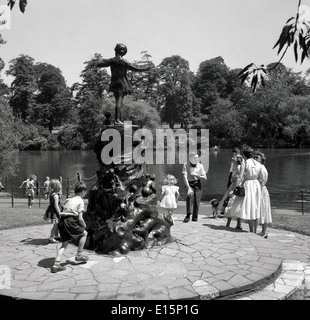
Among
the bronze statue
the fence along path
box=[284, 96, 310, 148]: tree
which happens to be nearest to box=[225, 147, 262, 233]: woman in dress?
the bronze statue

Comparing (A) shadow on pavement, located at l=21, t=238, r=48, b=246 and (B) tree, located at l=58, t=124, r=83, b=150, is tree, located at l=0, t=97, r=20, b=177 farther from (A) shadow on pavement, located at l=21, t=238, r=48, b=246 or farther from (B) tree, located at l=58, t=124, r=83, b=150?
(B) tree, located at l=58, t=124, r=83, b=150

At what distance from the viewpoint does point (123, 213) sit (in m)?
Answer: 7.06

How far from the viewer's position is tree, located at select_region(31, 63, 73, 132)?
239 feet

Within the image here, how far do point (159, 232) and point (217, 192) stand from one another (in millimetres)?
15770

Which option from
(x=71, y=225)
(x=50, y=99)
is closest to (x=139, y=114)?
(x=50, y=99)

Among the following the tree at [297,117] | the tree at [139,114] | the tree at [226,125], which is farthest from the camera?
the tree at [226,125]

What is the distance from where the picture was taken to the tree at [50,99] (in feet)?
239

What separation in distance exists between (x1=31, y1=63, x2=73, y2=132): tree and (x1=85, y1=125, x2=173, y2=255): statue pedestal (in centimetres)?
6839

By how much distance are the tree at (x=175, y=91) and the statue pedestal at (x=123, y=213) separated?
56.8 metres

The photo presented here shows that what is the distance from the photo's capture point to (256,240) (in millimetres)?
7578

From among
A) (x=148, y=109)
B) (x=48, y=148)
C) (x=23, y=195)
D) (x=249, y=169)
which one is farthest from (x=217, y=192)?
(x=48, y=148)

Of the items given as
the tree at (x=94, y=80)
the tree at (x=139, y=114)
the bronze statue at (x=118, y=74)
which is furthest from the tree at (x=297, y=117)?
the bronze statue at (x=118, y=74)

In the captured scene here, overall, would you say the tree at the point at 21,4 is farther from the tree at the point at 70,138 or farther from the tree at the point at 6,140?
the tree at the point at 70,138
